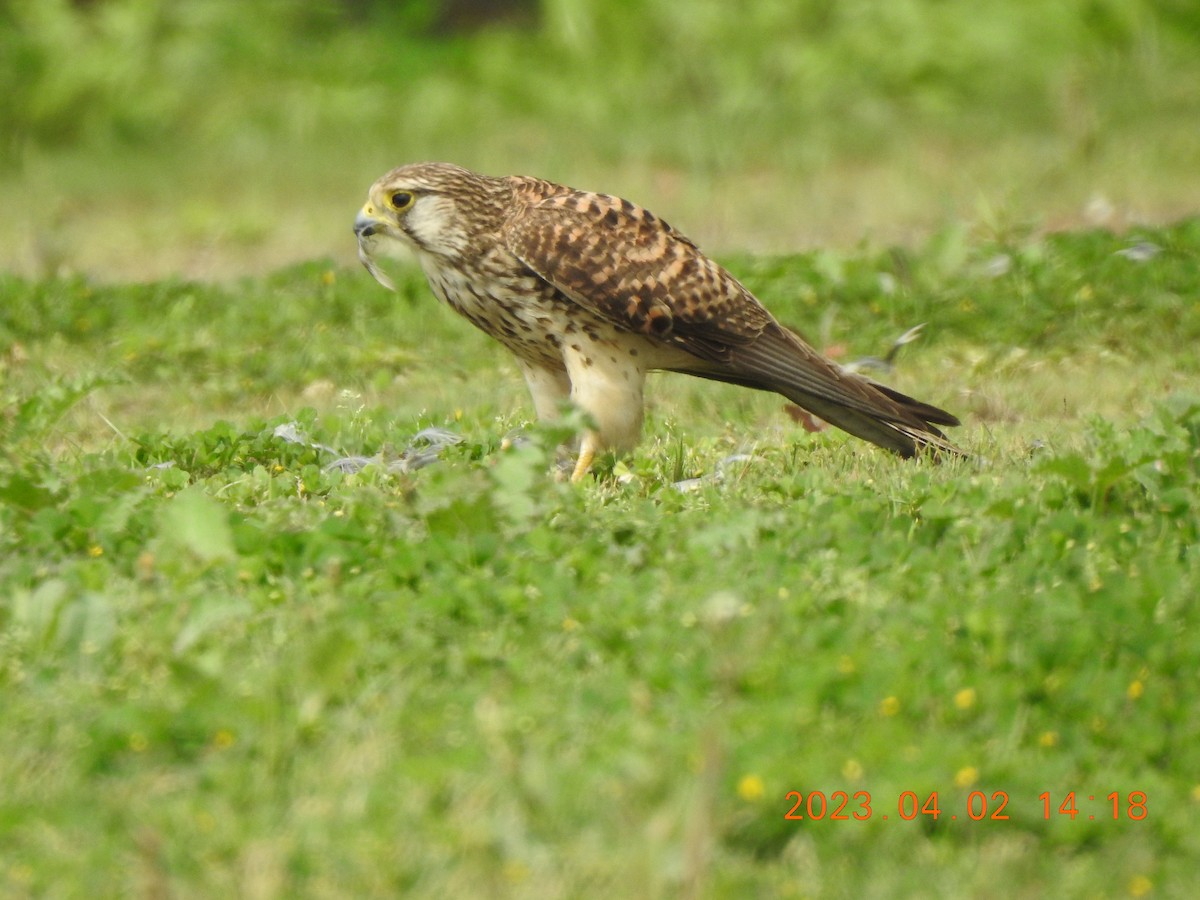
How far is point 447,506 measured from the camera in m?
3.96

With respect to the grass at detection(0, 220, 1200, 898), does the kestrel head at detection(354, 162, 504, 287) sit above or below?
above

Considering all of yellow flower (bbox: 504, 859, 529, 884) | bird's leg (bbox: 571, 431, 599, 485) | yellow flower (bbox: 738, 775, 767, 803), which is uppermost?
bird's leg (bbox: 571, 431, 599, 485)

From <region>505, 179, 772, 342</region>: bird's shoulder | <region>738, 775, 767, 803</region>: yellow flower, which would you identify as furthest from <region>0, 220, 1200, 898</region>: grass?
<region>505, 179, 772, 342</region>: bird's shoulder

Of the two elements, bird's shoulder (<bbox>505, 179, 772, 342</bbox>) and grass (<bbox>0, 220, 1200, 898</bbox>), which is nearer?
grass (<bbox>0, 220, 1200, 898</bbox>)

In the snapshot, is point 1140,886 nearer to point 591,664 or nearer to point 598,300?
point 591,664

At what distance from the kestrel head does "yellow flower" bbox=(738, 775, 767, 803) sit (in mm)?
2548

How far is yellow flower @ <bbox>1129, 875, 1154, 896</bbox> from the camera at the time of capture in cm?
274

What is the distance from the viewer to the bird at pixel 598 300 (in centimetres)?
497

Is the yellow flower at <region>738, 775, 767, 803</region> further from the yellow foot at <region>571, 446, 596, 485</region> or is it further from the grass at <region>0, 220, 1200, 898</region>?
the yellow foot at <region>571, 446, 596, 485</region>

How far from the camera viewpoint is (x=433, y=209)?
A: 505 centimetres

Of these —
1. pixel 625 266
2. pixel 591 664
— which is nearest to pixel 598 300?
pixel 625 266

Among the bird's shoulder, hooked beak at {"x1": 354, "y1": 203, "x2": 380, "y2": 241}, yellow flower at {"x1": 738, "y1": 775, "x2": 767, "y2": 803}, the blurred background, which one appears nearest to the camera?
yellow flower at {"x1": 738, "y1": 775, "x2": 767, "y2": 803}

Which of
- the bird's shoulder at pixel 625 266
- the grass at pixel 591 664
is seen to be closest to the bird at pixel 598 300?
the bird's shoulder at pixel 625 266
